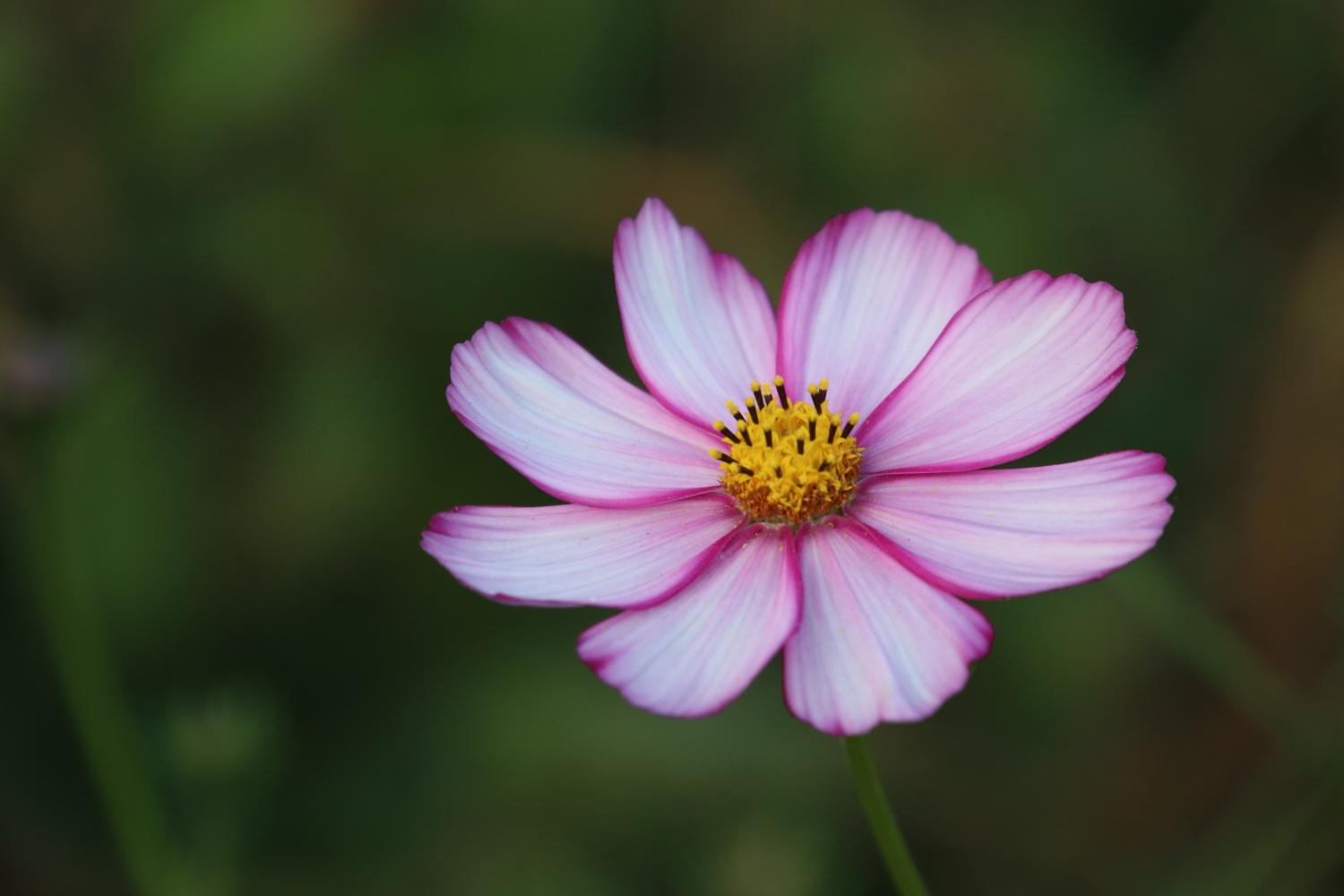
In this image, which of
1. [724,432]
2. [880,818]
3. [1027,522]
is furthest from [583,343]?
[880,818]

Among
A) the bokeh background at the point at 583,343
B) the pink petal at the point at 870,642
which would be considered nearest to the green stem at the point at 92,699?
the bokeh background at the point at 583,343

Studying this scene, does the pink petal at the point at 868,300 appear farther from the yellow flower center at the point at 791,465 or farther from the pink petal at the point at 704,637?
the pink petal at the point at 704,637

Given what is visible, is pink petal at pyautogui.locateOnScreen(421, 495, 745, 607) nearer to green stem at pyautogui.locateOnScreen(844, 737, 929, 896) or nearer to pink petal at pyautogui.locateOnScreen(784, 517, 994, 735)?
pink petal at pyautogui.locateOnScreen(784, 517, 994, 735)

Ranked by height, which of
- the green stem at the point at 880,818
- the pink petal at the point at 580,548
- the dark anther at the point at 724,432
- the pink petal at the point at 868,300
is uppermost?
the pink petal at the point at 868,300

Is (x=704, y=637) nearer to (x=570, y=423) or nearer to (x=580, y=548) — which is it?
(x=580, y=548)

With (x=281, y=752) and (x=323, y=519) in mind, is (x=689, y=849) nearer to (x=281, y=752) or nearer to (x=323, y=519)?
(x=281, y=752)

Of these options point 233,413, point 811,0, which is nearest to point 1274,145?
point 811,0
